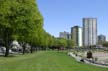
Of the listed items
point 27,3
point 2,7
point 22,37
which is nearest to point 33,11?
point 27,3

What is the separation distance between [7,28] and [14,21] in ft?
6.04

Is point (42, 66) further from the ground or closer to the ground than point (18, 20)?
closer to the ground

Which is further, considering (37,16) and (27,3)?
(37,16)

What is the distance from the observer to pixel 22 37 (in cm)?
5725

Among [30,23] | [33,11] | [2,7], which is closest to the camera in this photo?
[2,7]

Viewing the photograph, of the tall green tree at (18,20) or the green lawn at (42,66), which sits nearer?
the green lawn at (42,66)

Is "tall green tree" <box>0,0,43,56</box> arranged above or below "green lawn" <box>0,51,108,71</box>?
above

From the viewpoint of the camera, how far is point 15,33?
182 ft

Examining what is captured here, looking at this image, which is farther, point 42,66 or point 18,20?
point 18,20

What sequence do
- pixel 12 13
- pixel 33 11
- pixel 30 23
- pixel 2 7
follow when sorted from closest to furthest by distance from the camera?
pixel 2 7
pixel 12 13
pixel 30 23
pixel 33 11

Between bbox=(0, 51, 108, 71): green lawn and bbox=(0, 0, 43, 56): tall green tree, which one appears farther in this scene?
bbox=(0, 0, 43, 56): tall green tree

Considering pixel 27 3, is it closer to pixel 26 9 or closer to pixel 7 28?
pixel 26 9

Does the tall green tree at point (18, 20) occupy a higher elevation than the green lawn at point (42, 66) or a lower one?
higher

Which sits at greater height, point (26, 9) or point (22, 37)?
point (26, 9)
